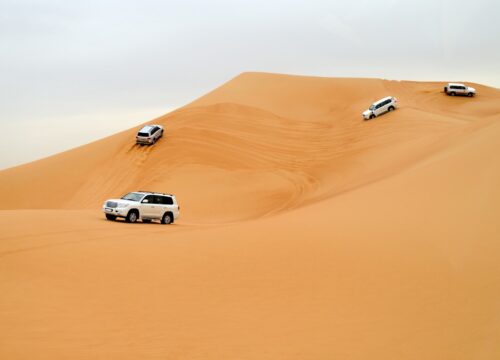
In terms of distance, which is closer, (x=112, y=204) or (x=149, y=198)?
(x=112, y=204)

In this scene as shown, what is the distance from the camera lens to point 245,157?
144 ft

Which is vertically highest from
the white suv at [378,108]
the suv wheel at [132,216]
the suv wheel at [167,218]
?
the white suv at [378,108]

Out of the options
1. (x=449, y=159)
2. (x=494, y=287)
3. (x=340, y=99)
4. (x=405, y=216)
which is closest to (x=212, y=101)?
(x=340, y=99)

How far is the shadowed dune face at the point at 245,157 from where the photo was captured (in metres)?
35.8

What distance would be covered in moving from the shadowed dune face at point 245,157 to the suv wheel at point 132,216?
7.79 m

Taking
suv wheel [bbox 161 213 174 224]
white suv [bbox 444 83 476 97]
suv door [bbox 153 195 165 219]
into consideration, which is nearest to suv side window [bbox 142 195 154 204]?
suv door [bbox 153 195 165 219]

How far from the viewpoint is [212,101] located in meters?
54.4

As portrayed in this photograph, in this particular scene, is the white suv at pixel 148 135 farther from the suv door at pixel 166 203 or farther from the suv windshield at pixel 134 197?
the suv windshield at pixel 134 197

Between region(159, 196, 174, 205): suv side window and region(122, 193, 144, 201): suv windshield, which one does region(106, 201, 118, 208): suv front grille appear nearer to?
region(122, 193, 144, 201): suv windshield

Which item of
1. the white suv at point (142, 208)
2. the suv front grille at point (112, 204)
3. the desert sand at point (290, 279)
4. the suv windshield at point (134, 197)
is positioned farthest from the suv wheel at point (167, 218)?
the desert sand at point (290, 279)

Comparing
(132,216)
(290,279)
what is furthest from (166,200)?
(290,279)

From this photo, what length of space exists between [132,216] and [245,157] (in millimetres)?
21133

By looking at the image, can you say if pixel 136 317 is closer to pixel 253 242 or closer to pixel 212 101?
pixel 253 242

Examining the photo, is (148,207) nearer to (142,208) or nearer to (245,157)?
(142,208)
